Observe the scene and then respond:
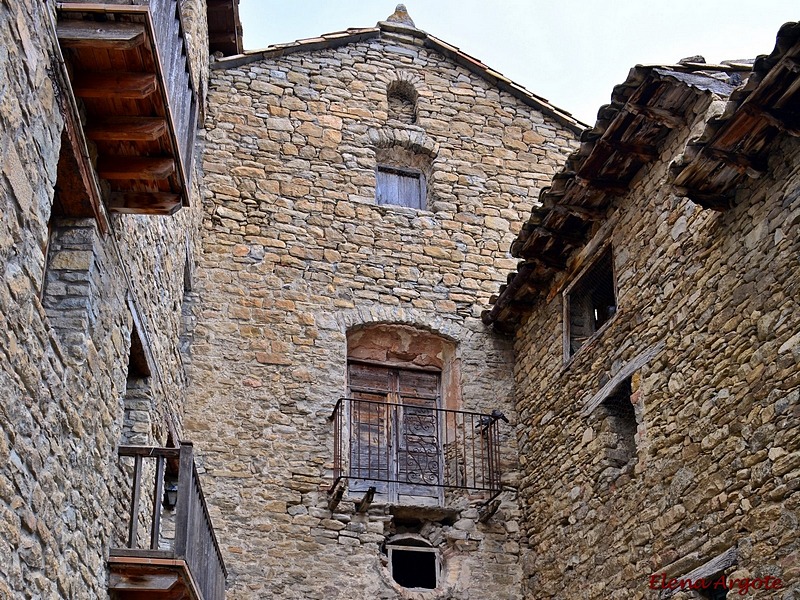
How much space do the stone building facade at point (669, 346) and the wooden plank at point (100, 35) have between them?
153 inches

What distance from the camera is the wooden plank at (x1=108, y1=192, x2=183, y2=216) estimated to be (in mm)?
6906

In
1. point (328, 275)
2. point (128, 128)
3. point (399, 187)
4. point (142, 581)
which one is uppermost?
point (399, 187)

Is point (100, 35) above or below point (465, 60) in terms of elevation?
below

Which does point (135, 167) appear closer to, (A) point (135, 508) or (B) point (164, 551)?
(A) point (135, 508)

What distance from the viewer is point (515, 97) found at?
14219mm

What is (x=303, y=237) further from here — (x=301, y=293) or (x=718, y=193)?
(x=718, y=193)

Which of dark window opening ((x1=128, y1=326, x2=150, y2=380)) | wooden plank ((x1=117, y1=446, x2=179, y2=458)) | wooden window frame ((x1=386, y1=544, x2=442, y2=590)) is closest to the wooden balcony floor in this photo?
wooden plank ((x1=117, y1=446, x2=179, y2=458))

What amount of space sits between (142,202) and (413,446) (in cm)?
542

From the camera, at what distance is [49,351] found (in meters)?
5.74

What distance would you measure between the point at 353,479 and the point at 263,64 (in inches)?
207

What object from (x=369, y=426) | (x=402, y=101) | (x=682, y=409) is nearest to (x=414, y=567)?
(x=369, y=426)

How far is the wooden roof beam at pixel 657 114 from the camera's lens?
29.4 feet

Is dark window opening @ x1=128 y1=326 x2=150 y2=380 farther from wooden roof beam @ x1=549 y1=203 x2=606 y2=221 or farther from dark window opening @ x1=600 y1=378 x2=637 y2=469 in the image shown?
wooden roof beam @ x1=549 y1=203 x2=606 y2=221

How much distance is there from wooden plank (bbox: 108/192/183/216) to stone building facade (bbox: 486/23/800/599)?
3603 millimetres
